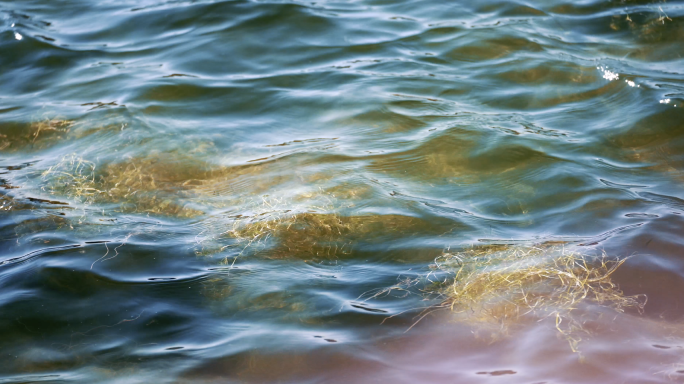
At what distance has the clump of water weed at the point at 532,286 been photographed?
292 cm

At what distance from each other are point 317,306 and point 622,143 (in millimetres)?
3185

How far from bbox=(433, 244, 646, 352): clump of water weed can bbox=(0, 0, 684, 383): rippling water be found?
0.17 feet

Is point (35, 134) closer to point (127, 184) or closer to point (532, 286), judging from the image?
point (127, 184)

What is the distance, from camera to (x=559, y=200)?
419 centimetres

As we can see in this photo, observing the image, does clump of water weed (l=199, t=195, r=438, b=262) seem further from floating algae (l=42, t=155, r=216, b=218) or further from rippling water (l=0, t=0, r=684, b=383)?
floating algae (l=42, t=155, r=216, b=218)

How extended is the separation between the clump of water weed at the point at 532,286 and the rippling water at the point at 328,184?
50 mm

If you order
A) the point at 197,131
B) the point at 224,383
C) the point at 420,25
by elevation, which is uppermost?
the point at 420,25

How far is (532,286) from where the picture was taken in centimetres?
311

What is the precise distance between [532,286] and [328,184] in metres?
1.89

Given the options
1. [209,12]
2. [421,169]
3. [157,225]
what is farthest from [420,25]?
[157,225]

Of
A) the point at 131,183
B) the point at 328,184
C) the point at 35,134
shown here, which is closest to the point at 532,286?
the point at 328,184

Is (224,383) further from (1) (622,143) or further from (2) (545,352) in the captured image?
(1) (622,143)

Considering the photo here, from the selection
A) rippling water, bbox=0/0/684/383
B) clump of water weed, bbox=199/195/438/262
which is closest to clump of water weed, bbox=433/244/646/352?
rippling water, bbox=0/0/684/383

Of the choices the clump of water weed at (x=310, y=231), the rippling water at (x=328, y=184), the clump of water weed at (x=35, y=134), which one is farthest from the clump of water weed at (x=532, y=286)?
the clump of water weed at (x=35, y=134)
